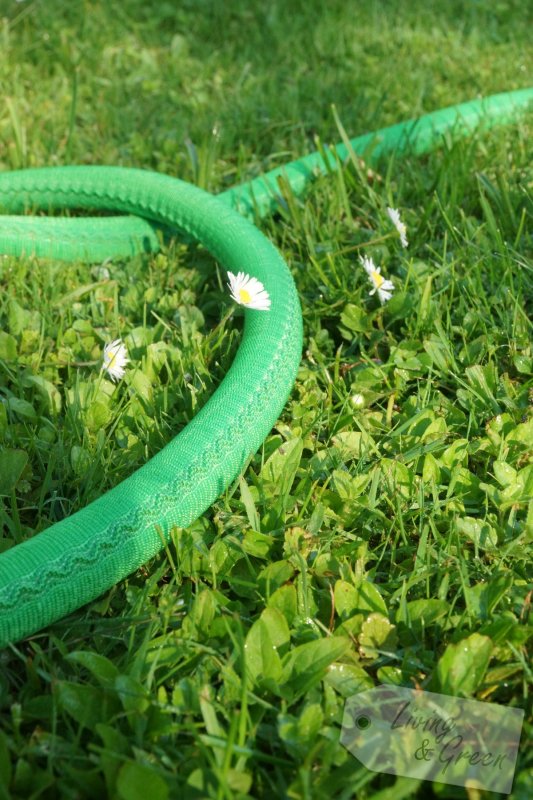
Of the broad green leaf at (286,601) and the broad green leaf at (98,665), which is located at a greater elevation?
the broad green leaf at (98,665)

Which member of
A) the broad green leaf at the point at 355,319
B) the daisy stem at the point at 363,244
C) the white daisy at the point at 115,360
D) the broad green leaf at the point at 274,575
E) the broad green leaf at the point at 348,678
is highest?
the daisy stem at the point at 363,244

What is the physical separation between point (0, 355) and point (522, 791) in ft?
5.48

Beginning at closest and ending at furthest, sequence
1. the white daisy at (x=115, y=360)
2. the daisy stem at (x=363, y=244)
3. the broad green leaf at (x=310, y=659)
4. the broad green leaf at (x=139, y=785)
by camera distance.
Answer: the broad green leaf at (x=139, y=785) → the broad green leaf at (x=310, y=659) → the white daisy at (x=115, y=360) → the daisy stem at (x=363, y=244)

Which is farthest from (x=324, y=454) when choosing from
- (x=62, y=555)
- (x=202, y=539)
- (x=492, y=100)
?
(x=492, y=100)

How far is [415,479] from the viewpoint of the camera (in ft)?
6.49

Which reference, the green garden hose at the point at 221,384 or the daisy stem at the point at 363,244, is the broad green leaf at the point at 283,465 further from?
the daisy stem at the point at 363,244

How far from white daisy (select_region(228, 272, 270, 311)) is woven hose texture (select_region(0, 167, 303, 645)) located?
4cm

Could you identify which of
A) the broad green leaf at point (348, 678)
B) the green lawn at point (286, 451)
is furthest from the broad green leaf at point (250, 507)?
the broad green leaf at point (348, 678)

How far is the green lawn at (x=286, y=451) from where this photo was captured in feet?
4.85

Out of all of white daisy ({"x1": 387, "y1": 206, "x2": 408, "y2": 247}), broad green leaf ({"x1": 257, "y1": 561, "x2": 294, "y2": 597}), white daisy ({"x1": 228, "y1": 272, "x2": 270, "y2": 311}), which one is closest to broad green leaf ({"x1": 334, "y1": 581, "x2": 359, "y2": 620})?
broad green leaf ({"x1": 257, "y1": 561, "x2": 294, "y2": 597})

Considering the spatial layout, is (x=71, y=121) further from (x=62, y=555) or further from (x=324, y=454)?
(x=62, y=555)

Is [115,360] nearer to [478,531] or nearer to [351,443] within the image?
[351,443]

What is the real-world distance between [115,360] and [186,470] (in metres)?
0.49

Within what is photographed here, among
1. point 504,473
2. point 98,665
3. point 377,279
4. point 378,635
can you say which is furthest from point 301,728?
point 377,279
